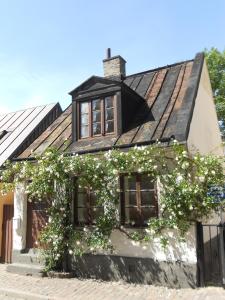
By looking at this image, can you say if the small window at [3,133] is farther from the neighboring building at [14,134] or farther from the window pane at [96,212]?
the window pane at [96,212]

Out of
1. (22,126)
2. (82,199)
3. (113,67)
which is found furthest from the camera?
(22,126)

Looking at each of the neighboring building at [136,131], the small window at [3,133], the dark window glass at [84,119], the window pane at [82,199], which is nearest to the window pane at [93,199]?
the window pane at [82,199]

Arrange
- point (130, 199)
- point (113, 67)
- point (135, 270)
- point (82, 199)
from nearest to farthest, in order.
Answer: point (135, 270), point (130, 199), point (82, 199), point (113, 67)

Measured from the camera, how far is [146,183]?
8695mm

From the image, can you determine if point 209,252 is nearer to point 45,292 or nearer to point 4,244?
point 45,292

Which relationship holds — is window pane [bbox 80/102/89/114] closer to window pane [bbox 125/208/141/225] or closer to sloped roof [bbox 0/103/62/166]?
window pane [bbox 125/208/141/225]

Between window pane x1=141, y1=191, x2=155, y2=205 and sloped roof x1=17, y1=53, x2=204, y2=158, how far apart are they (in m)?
1.39

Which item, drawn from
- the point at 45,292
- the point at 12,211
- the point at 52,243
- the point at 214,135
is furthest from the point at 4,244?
the point at 214,135

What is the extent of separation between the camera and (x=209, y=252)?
30.2ft

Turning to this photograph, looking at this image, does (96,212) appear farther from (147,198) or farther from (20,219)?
(20,219)

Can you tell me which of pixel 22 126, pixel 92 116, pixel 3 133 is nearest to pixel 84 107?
pixel 92 116

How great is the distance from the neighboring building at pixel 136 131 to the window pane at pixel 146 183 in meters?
0.03

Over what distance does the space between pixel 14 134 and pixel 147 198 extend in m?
8.86

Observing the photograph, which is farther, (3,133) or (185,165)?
(3,133)
